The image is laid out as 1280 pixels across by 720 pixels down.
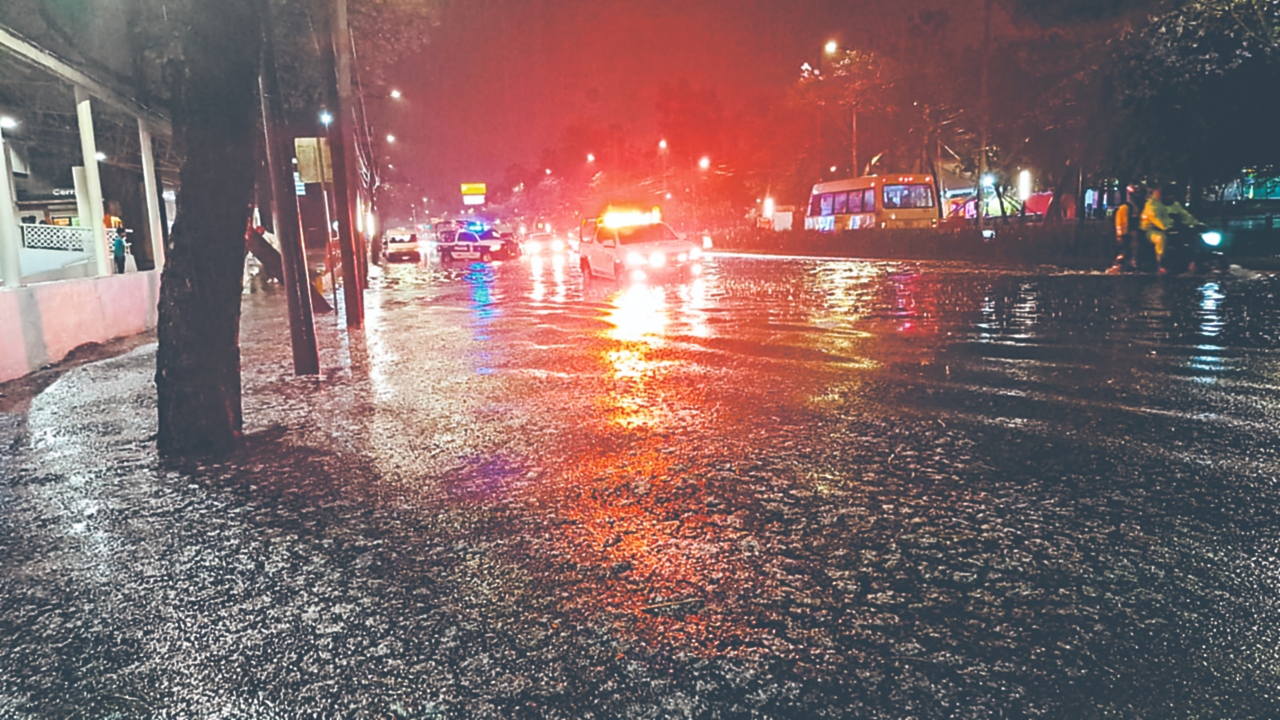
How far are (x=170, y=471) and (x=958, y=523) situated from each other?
4.91 metres

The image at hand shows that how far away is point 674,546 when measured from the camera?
384 cm

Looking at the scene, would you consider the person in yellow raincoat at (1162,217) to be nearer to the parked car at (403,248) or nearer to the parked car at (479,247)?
the parked car at (479,247)

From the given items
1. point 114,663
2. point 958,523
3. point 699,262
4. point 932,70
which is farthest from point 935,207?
point 114,663

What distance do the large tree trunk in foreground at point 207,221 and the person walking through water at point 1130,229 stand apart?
16.3m

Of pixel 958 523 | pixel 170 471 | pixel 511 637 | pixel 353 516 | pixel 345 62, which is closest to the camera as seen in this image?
pixel 511 637

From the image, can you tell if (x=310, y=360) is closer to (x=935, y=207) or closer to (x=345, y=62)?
(x=345, y=62)

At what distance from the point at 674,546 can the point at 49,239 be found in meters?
20.6

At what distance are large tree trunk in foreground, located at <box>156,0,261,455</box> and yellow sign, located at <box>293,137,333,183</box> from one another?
12.2m

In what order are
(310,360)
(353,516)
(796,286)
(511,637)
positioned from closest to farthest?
(511,637)
(353,516)
(310,360)
(796,286)

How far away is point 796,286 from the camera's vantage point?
18.6 m

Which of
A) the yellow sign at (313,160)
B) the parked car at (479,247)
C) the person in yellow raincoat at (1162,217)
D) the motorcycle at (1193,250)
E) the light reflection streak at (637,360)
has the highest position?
the yellow sign at (313,160)

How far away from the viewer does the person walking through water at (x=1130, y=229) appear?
16.4 metres

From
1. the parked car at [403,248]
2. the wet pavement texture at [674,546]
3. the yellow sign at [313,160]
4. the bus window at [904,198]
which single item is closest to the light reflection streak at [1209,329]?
the wet pavement texture at [674,546]

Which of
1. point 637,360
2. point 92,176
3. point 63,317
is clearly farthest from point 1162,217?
point 92,176
